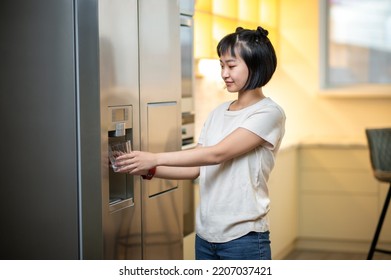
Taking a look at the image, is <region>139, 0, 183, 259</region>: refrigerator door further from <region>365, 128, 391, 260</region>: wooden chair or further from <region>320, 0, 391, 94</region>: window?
<region>320, 0, 391, 94</region>: window

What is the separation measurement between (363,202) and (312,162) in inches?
17.5

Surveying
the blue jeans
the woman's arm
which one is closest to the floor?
the blue jeans

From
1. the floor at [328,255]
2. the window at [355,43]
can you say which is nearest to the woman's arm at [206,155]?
the floor at [328,255]

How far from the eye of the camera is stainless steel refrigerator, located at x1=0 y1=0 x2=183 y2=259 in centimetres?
229

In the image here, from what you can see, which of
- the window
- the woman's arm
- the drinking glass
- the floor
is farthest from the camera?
the window

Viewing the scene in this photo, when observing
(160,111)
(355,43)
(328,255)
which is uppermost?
(355,43)

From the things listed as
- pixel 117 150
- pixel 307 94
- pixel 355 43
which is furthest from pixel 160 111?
pixel 355 43

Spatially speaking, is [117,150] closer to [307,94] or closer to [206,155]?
[206,155]

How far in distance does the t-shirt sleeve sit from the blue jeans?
0.27 m

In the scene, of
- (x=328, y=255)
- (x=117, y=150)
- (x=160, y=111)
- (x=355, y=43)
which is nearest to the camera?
(x=117, y=150)

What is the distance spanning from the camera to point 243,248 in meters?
2.15

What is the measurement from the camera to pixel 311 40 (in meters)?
5.72

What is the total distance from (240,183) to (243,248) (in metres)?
0.19

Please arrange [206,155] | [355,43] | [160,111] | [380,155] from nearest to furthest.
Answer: [206,155] < [160,111] < [380,155] < [355,43]
